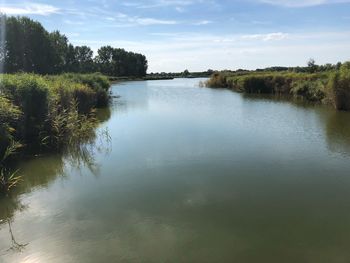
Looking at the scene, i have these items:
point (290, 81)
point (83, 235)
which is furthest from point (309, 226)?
point (290, 81)

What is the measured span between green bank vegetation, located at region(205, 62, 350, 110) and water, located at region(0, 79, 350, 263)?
26.0 ft

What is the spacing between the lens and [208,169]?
10219 mm

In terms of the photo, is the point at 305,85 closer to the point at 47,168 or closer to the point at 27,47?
the point at 47,168

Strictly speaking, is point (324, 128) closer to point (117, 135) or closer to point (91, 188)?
point (117, 135)

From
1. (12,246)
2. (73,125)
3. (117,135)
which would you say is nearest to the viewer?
(12,246)

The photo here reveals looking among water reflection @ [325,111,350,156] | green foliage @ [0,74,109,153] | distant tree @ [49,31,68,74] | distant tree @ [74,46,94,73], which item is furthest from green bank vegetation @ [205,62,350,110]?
distant tree @ [74,46,94,73]

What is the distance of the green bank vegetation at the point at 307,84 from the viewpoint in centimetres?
2189

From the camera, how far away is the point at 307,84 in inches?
1203

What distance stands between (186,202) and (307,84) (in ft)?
84.0

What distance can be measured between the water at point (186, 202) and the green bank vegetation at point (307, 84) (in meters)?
7.91

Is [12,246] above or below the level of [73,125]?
below

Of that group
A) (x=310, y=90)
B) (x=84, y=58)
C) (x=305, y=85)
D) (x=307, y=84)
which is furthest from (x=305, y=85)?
(x=84, y=58)

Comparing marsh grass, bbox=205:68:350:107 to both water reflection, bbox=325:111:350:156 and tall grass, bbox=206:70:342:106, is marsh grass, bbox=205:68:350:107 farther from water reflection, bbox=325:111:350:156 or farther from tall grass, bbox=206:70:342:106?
water reflection, bbox=325:111:350:156

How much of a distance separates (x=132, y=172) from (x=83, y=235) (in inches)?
150
